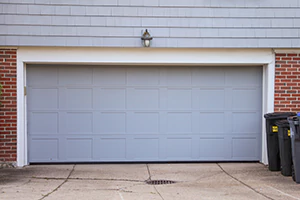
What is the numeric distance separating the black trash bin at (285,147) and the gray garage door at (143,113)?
152 cm

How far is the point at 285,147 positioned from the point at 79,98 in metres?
4.42

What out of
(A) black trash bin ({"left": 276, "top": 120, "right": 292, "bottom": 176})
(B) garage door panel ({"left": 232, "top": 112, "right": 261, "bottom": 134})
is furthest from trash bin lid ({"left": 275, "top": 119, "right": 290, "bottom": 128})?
(B) garage door panel ({"left": 232, "top": 112, "right": 261, "bottom": 134})

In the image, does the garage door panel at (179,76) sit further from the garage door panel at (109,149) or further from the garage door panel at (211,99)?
the garage door panel at (109,149)

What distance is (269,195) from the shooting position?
6.97 meters

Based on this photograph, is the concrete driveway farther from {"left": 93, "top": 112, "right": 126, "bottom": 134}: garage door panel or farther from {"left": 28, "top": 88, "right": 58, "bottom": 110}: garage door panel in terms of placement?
{"left": 28, "top": 88, "right": 58, "bottom": 110}: garage door panel

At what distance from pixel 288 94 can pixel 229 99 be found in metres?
1.26

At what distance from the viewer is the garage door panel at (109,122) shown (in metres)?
9.73

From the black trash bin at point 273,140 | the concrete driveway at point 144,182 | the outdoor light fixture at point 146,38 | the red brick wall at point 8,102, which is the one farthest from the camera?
the red brick wall at point 8,102

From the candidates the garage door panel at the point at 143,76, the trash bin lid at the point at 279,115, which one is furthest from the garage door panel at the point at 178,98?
the trash bin lid at the point at 279,115

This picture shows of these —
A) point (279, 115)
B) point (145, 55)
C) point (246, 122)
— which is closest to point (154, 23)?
point (145, 55)

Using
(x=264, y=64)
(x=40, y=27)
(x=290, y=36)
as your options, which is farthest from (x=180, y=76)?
(x=40, y=27)

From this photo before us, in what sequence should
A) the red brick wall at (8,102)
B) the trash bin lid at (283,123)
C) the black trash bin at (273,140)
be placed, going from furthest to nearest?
1. the red brick wall at (8,102)
2. the black trash bin at (273,140)
3. the trash bin lid at (283,123)

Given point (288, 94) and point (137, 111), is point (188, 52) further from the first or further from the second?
point (288, 94)

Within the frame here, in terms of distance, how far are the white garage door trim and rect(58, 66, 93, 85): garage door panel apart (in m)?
0.34
